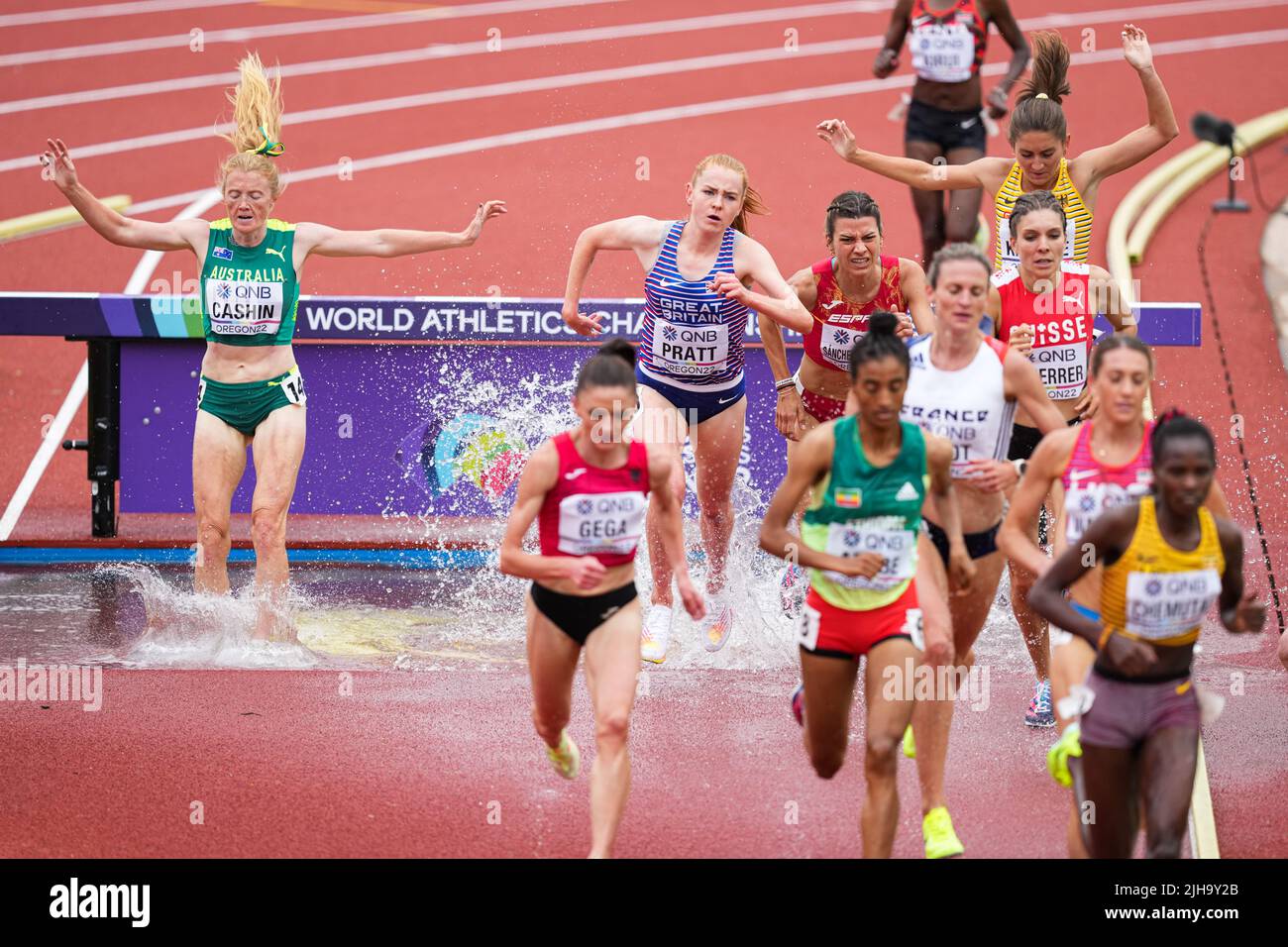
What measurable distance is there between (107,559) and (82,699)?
3371 mm

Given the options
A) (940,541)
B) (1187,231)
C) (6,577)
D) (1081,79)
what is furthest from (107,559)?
(1081,79)

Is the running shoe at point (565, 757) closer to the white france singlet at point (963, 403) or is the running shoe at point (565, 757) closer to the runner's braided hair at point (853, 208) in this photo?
the white france singlet at point (963, 403)

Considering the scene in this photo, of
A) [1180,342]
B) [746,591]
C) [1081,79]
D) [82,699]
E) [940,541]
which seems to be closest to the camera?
[940,541]

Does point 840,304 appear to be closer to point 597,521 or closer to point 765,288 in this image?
point 765,288

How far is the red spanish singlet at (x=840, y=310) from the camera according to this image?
7.84 meters

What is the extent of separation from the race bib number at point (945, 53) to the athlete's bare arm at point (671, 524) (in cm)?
597

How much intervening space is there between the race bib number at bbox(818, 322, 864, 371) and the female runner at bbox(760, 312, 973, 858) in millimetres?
2331

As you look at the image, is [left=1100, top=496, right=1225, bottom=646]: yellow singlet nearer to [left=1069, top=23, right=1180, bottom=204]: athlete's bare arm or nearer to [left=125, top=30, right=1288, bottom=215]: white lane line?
[left=1069, top=23, right=1180, bottom=204]: athlete's bare arm

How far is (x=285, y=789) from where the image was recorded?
655 cm

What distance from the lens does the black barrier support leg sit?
35.8ft

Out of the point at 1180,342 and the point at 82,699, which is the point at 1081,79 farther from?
the point at 82,699

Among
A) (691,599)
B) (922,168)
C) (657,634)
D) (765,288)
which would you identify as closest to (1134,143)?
(922,168)

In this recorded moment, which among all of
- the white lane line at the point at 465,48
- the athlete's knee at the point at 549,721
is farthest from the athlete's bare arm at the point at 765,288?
the white lane line at the point at 465,48
